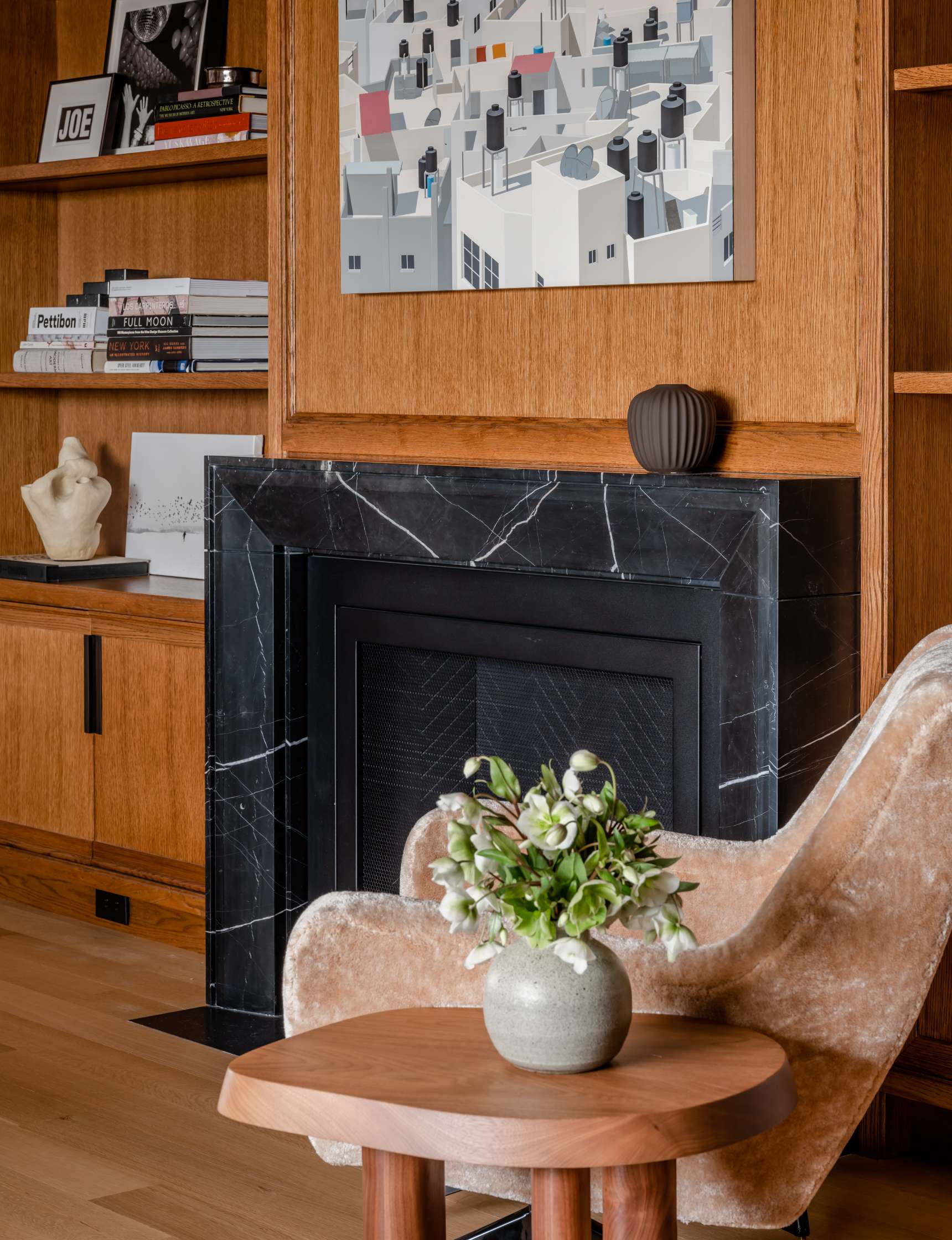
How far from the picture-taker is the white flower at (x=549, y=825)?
1616 mm

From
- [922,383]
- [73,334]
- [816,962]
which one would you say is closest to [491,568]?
[922,383]

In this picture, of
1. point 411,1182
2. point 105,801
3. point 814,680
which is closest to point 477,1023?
point 411,1182

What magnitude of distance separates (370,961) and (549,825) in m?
0.50

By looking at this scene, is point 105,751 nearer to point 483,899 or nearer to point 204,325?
point 204,325

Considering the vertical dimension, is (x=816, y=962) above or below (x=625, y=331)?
below

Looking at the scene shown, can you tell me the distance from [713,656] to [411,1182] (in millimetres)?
1283

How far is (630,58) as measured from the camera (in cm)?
289

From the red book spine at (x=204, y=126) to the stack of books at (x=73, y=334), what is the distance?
1.40ft

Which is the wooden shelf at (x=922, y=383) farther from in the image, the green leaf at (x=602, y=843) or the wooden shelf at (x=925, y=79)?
the green leaf at (x=602, y=843)

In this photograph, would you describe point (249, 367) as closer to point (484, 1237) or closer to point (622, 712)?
point (622, 712)

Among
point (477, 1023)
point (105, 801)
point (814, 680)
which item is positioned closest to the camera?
point (477, 1023)

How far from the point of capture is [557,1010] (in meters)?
1.63

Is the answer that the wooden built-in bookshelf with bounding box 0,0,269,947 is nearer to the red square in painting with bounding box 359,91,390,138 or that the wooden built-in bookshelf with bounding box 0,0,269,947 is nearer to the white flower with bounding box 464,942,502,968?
the red square in painting with bounding box 359,91,390,138

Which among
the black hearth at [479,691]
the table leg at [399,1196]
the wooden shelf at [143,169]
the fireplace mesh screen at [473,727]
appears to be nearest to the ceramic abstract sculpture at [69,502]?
the wooden shelf at [143,169]
